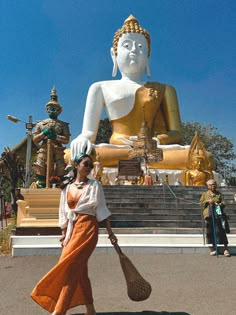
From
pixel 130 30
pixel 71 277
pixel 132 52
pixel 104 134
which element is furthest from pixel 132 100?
pixel 104 134

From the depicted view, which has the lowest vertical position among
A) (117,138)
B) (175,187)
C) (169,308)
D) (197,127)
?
(169,308)

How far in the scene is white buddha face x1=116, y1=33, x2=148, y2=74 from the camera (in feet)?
58.4

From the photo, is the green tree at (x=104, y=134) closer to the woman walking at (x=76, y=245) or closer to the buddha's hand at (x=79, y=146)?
the buddha's hand at (x=79, y=146)

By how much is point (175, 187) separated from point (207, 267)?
19.7 ft

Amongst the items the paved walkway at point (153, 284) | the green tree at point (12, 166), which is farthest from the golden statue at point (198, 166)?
the green tree at point (12, 166)

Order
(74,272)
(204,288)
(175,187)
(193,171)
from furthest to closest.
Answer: (193,171), (175,187), (204,288), (74,272)

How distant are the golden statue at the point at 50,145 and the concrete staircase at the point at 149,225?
1327 millimetres

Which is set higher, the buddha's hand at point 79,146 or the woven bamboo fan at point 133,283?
the buddha's hand at point 79,146

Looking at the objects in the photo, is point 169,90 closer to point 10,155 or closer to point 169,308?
point 10,155

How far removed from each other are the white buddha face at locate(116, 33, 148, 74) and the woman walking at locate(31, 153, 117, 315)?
49.4ft

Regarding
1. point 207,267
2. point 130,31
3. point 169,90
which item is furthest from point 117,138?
point 207,267

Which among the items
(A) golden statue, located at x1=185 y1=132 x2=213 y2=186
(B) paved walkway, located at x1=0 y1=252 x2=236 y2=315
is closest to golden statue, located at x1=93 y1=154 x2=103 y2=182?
(A) golden statue, located at x1=185 y1=132 x2=213 y2=186

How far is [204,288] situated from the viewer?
4.30 metres

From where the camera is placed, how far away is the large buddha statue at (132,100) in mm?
17000
